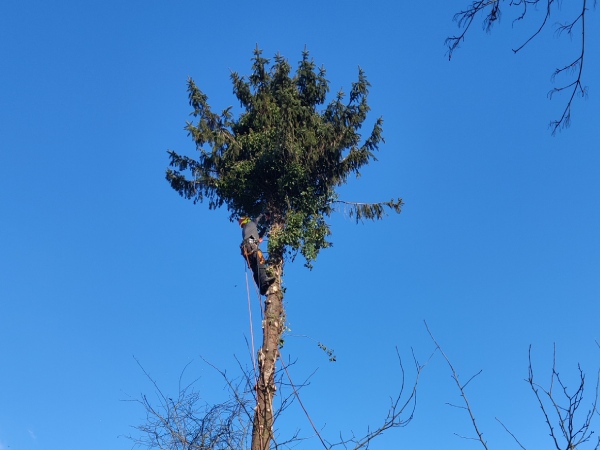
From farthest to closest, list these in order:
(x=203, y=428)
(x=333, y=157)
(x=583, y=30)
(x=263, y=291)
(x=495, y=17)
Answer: (x=333, y=157)
(x=263, y=291)
(x=203, y=428)
(x=495, y=17)
(x=583, y=30)

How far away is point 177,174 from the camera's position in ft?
35.3

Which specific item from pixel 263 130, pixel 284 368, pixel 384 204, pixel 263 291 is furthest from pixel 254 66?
pixel 284 368

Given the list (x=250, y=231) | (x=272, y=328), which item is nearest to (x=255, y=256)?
(x=250, y=231)

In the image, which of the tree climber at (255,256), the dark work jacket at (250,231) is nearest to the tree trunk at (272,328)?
the tree climber at (255,256)

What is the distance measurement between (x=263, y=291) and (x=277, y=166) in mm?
1857

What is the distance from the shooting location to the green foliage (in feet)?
32.0

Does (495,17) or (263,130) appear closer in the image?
(495,17)

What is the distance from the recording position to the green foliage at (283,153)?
976cm

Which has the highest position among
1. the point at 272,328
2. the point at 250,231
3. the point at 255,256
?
the point at 250,231

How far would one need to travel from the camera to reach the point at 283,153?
9656 mm

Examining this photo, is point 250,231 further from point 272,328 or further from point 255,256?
point 272,328

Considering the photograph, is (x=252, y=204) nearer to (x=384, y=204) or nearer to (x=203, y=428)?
(x=384, y=204)

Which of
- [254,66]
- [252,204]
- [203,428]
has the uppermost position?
[254,66]

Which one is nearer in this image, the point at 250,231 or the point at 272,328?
the point at 272,328
